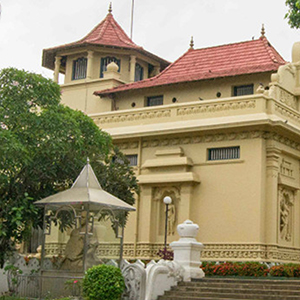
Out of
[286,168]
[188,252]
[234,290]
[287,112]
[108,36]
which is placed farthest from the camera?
[108,36]

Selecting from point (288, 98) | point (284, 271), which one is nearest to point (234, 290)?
point (284, 271)

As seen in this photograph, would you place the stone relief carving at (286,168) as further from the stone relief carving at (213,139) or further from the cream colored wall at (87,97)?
the cream colored wall at (87,97)

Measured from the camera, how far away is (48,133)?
838 inches

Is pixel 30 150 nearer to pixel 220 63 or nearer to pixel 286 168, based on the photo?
pixel 286 168

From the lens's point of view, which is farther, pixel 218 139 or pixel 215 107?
pixel 215 107

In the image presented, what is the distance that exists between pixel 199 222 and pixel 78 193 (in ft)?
41.3

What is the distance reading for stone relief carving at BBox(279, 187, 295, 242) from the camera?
30.9m

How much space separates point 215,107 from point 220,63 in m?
5.71

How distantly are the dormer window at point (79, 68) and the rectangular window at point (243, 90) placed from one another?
9560 millimetres

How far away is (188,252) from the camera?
70.1 ft

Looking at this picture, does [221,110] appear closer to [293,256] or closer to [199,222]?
[199,222]

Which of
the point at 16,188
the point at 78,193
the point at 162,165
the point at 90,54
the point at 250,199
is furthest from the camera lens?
the point at 90,54

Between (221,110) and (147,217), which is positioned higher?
(221,110)

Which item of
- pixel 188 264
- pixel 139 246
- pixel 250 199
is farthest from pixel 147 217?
pixel 188 264
